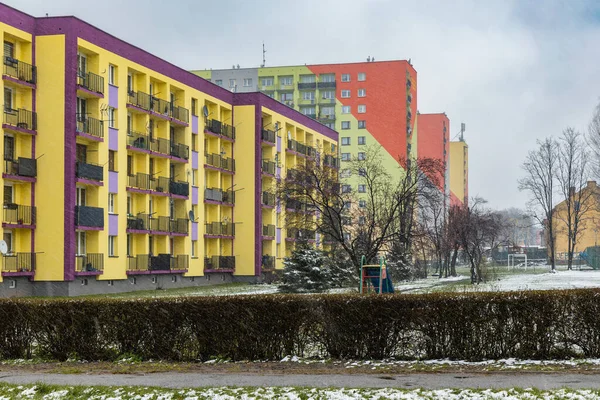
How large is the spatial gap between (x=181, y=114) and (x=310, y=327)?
132 ft

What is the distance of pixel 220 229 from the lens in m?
61.2

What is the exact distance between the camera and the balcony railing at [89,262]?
139 ft

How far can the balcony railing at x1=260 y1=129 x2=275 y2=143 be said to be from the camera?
6562 centimetres

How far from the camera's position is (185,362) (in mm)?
15828

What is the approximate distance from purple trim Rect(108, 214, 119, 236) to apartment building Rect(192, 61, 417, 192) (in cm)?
7214

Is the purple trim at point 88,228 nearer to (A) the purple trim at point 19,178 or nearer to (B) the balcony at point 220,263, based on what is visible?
(A) the purple trim at point 19,178

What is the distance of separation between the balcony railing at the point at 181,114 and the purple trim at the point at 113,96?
741 centimetres

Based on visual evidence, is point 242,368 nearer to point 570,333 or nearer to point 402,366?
point 402,366

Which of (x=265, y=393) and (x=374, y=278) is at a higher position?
(x=374, y=278)

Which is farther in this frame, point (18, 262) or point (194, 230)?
point (194, 230)

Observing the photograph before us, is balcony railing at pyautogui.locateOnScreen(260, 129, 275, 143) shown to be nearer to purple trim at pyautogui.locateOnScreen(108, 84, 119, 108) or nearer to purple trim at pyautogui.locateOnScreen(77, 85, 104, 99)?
purple trim at pyautogui.locateOnScreen(108, 84, 119, 108)

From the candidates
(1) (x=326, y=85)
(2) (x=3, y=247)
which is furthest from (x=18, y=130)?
(1) (x=326, y=85)

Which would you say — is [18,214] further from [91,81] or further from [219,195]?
[219,195]

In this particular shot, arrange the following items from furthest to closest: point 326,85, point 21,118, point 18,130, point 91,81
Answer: point 326,85 < point 91,81 < point 21,118 < point 18,130
